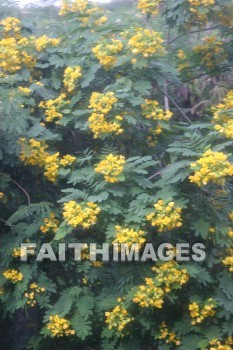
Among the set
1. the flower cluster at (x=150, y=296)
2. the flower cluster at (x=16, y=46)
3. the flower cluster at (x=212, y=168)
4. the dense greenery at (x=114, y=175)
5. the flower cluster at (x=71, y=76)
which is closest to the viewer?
the flower cluster at (x=212, y=168)

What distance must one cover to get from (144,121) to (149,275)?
1144mm

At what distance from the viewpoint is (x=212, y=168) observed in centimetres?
355

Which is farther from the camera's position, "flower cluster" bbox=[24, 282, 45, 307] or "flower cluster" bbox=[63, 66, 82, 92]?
"flower cluster" bbox=[63, 66, 82, 92]

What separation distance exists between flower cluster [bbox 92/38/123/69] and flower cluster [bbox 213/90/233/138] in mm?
842

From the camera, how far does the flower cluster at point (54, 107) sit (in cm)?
458

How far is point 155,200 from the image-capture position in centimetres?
385

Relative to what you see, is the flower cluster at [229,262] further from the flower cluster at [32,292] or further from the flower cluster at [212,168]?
the flower cluster at [32,292]

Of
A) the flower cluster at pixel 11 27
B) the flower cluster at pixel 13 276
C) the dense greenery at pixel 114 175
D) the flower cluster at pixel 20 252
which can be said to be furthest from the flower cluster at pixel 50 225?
the flower cluster at pixel 11 27

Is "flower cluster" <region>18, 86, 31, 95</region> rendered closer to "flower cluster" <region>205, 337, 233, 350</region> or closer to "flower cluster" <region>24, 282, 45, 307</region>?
"flower cluster" <region>24, 282, 45, 307</region>

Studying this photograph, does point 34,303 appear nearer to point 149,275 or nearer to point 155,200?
point 149,275

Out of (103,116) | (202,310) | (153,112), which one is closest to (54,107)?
(103,116)

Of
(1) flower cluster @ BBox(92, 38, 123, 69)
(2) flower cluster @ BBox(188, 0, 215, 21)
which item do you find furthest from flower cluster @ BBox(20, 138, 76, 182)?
(2) flower cluster @ BBox(188, 0, 215, 21)

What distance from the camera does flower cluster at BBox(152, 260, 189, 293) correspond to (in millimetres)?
3797

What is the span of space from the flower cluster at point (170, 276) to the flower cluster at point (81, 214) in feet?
1.75
